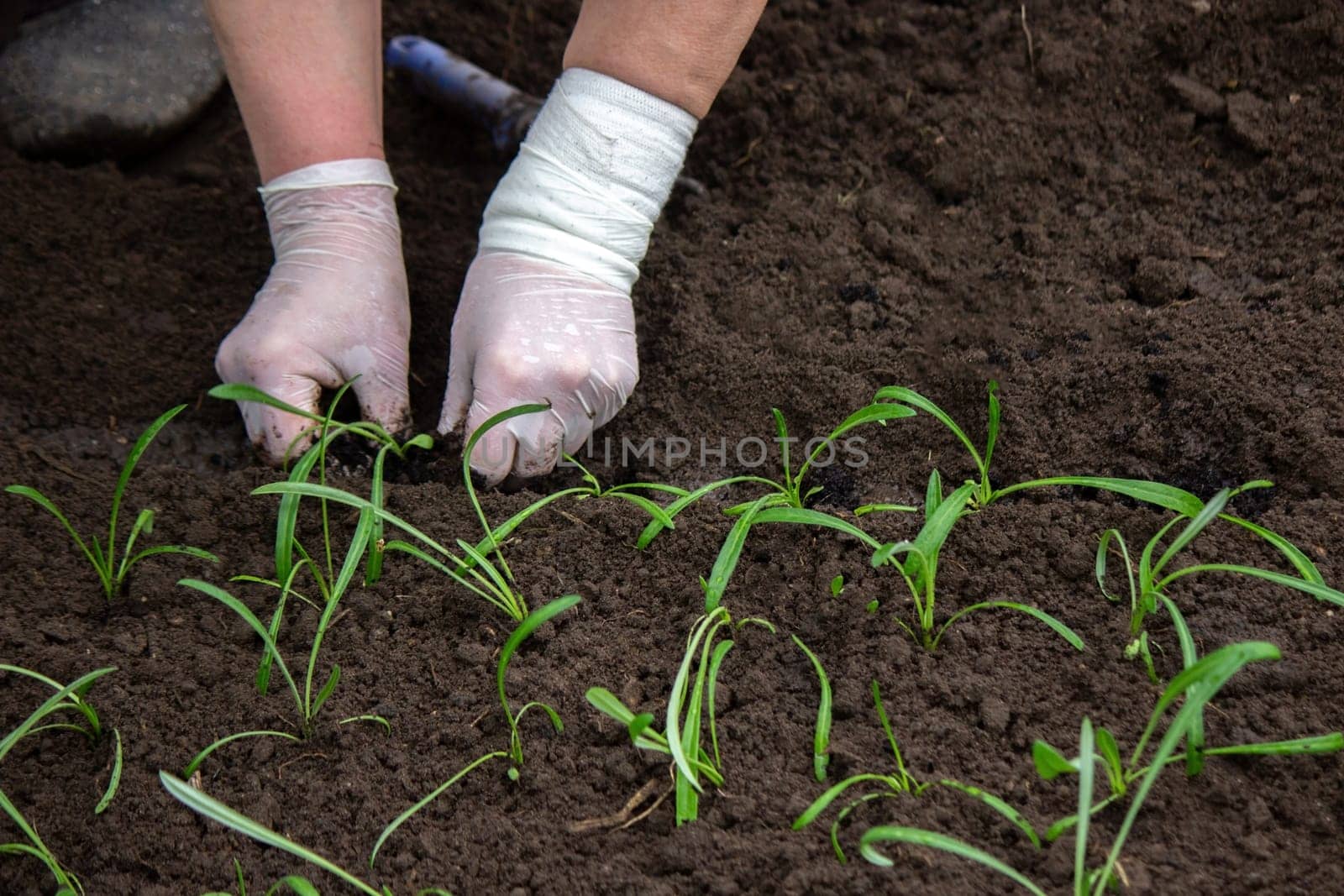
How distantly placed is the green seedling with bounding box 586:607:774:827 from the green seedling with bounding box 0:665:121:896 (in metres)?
0.68

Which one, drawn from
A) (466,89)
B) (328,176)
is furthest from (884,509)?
(466,89)

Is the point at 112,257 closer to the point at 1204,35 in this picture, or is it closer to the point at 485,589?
the point at 485,589

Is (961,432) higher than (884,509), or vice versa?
(961,432)

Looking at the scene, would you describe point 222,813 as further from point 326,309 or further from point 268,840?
point 326,309

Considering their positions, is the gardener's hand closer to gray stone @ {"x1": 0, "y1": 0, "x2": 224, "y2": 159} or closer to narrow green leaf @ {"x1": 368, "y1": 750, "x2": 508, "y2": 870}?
narrow green leaf @ {"x1": 368, "y1": 750, "x2": 508, "y2": 870}

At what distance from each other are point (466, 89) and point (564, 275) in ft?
2.88

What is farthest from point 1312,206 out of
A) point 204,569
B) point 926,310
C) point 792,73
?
point 204,569

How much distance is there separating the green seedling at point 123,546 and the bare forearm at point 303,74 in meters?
0.82

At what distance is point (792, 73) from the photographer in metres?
2.68

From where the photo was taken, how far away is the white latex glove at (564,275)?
2.02 m

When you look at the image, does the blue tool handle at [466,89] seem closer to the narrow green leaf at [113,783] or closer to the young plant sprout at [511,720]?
the young plant sprout at [511,720]

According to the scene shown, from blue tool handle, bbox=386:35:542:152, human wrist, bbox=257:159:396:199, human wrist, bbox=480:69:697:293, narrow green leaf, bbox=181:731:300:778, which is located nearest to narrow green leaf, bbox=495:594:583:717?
narrow green leaf, bbox=181:731:300:778

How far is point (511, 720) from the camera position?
1.42 meters

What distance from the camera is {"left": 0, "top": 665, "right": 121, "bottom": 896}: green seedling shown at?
4.34ft
